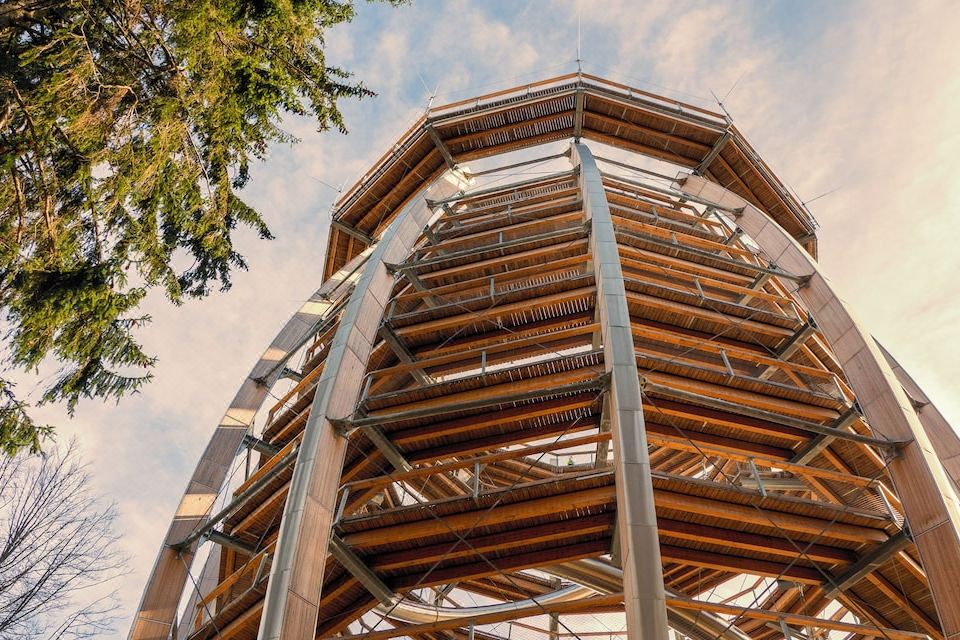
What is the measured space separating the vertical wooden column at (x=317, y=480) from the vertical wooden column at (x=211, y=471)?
4.26 metres

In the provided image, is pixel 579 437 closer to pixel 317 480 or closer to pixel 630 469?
pixel 630 469

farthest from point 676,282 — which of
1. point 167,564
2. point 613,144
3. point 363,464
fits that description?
point 167,564

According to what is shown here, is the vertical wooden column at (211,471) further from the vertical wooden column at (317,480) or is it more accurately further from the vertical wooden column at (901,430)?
the vertical wooden column at (901,430)

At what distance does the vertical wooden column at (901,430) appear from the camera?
9.02 m

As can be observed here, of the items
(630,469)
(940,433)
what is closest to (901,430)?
(630,469)

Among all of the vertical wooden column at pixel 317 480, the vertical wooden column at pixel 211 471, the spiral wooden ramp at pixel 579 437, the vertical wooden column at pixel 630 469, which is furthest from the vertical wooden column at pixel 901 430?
the vertical wooden column at pixel 211 471

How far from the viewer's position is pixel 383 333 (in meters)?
14.4

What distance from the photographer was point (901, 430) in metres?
10.7

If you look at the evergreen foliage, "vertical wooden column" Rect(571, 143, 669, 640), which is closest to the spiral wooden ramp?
"vertical wooden column" Rect(571, 143, 669, 640)

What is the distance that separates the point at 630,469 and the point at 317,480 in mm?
4482

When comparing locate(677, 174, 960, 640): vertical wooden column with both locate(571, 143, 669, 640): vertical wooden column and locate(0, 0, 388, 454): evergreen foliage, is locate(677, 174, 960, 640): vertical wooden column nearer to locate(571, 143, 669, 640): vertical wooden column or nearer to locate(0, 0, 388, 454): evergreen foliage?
locate(571, 143, 669, 640): vertical wooden column

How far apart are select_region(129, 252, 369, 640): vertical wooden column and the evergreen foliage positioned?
685 centimetres

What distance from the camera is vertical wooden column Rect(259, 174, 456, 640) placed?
891 cm

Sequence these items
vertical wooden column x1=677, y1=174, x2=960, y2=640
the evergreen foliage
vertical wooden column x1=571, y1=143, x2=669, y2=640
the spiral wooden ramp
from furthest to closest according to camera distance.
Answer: the spiral wooden ramp → vertical wooden column x1=677, y1=174, x2=960, y2=640 → vertical wooden column x1=571, y1=143, x2=669, y2=640 → the evergreen foliage
